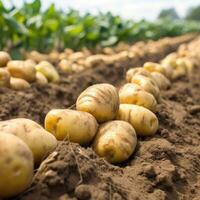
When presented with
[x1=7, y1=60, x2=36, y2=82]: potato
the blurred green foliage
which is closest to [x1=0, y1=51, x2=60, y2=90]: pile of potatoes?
[x1=7, y1=60, x2=36, y2=82]: potato

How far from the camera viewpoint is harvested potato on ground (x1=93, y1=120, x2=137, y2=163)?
120 inches

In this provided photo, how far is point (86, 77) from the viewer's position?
6.50 m

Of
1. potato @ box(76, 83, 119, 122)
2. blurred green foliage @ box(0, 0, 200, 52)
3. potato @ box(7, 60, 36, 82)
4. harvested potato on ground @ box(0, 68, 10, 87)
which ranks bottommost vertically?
blurred green foliage @ box(0, 0, 200, 52)

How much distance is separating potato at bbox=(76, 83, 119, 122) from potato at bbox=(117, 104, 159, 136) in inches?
6.0

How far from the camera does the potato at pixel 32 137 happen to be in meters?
2.41

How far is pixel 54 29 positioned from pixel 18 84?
5.62 m

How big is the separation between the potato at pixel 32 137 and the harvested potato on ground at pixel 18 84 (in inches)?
99.6

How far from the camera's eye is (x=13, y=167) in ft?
6.59

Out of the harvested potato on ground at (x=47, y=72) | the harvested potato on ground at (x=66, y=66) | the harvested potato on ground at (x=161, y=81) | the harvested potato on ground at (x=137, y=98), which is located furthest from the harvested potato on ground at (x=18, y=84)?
the harvested potato on ground at (x=66, y=66)

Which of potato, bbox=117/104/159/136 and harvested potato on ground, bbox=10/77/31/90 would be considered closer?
potato, bbox=117/104/159/136

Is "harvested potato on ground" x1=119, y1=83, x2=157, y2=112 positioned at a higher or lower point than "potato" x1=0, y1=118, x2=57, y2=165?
lower

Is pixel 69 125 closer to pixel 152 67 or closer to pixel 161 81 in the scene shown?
pixel 161 81

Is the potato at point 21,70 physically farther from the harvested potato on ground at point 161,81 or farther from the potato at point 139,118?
the potato at point 139,118

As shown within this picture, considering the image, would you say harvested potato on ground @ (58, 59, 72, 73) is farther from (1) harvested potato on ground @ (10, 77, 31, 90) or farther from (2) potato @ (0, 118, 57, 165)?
(2) potato @ (0, 118, 57, 165)
